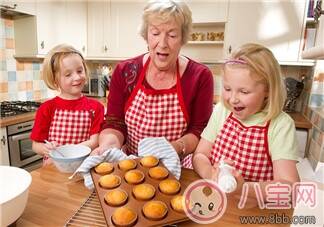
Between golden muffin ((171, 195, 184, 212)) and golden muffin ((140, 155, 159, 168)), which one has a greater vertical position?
golden muffin ((140, 155, 159, 168))

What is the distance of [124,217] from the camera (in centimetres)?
52

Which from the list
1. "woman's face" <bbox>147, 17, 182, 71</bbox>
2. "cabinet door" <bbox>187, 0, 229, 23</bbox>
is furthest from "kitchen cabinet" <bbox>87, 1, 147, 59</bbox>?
"woman's face" <bbox>147, 17, 182, 71</bbox>

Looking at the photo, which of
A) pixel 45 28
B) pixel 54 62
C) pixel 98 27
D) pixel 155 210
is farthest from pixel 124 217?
pixel 98 27

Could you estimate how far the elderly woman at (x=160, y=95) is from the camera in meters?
1.00

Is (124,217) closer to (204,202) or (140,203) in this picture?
(140,203)

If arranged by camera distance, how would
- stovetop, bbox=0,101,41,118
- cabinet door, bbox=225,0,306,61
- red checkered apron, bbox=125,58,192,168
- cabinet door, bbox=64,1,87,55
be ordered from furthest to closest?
1. cabinet door, bbox=64,1,87,55
2. cabinet door, bbox=225,0,306,61
3. stovetop, bbox=0,101,41,118
4. red checkered apron, bbox=125,58,192,168

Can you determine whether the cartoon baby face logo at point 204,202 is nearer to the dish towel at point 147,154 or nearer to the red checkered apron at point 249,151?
the dish towel at point 147,154

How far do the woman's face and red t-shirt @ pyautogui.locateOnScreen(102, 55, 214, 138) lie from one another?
113 mm

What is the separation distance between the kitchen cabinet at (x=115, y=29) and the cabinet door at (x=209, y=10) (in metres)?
0.56

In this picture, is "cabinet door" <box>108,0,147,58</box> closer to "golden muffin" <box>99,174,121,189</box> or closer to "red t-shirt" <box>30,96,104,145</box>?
"red t-shirt" <box>30,96,104,145</box>

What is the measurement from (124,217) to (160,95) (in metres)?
0.61

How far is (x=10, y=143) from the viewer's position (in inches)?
72.5

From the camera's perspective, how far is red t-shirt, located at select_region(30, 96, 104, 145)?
1215 mm

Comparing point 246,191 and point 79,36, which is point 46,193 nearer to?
point 246,191
